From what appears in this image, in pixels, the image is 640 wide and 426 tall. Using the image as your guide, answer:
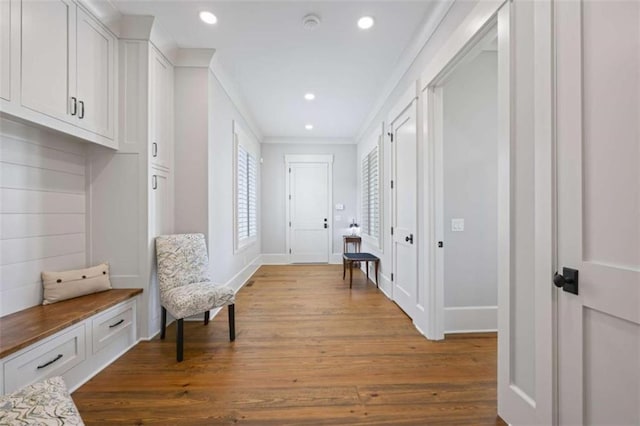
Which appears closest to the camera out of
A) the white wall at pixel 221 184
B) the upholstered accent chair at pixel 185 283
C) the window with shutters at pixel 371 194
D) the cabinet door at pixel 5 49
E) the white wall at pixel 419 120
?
the cabinet door at pixel 5 49

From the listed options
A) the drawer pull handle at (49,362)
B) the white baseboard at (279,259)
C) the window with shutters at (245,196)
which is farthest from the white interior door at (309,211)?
the drawer pull handle at (49,362)

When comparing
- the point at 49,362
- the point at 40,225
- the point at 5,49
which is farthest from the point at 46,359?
the point at 5,49

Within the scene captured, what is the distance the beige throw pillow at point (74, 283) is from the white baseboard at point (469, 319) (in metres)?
3.13

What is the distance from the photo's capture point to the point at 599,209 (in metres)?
1.02

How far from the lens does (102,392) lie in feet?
5.79

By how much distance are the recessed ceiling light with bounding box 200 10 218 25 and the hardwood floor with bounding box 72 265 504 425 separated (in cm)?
287

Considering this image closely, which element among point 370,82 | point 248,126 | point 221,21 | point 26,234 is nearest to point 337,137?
point 248,126

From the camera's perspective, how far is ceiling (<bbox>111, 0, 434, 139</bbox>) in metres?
2.26

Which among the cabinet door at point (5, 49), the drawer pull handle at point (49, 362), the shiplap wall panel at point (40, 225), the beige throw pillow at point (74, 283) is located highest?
the cabinet door at point (5, 49)

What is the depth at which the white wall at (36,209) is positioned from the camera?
183 centimetres

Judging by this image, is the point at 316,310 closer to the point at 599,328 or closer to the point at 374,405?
the point at 374,405

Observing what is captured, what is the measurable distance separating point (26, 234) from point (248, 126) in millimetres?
3478

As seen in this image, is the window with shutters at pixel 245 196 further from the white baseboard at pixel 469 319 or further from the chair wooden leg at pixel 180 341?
the white baseboard at pixel 469 319

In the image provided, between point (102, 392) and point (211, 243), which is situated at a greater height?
point (211, 243)
